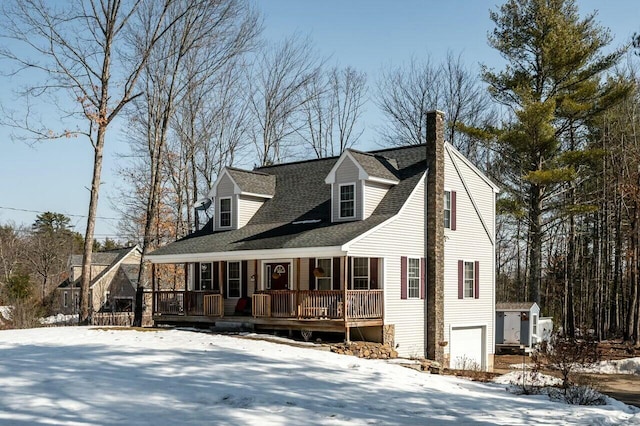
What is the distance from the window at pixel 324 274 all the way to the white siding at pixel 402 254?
221 cm

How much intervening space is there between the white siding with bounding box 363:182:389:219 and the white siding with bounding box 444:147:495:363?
9.40ft

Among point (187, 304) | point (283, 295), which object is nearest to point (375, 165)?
point (283, 295)

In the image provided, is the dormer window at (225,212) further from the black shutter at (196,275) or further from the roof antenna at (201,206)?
the roof antenna at (201,206)

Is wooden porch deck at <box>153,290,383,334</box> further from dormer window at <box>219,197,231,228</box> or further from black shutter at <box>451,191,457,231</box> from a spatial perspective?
black shutter at <box>451,191,457,231</box>

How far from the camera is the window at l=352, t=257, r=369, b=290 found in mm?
24219

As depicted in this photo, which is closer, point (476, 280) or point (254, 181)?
point (476, 280)

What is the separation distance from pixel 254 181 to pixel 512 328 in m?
15.7

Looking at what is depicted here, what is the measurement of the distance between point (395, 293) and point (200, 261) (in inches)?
315

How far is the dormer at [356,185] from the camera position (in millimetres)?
24734

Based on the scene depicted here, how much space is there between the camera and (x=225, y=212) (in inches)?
1148

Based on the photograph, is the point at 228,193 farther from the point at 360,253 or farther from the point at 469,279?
the point at 469,279

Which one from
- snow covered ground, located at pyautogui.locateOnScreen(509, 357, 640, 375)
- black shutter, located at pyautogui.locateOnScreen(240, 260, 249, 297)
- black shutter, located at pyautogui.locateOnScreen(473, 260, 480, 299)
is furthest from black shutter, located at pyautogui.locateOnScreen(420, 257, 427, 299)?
black shutter, located at pyautogui.locateOnScreen(240, 260, 249, 297)

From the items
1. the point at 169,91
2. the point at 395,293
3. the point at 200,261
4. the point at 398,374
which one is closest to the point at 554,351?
the point at 398,374

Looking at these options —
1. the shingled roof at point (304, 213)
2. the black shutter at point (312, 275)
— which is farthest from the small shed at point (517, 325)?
the black shutter at point (312, 275)
